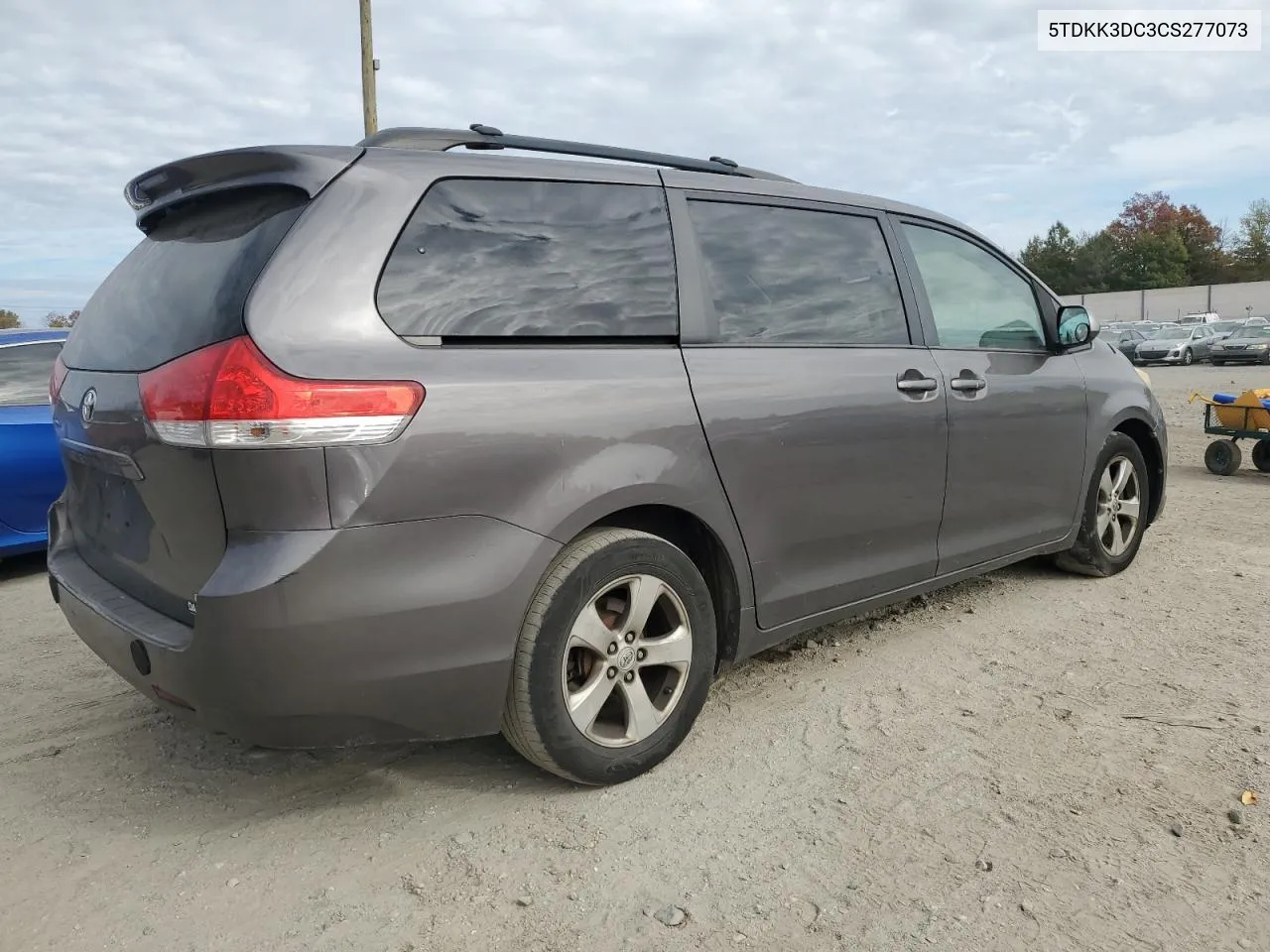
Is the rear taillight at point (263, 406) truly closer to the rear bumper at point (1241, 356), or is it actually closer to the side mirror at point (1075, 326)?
the side mirror at point (1075, 326)

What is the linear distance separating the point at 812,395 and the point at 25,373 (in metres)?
4.97

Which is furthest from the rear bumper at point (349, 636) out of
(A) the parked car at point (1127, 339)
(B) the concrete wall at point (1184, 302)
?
(B) the concrete wall at point (1184, 302)

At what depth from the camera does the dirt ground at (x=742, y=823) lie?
2.16 m

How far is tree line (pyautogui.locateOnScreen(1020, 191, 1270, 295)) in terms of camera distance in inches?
2822

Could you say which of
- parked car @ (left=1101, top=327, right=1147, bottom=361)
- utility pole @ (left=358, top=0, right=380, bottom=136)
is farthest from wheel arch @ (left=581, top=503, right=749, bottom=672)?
parked car @ (left=1101, top=327, right=1147, bottom=361)

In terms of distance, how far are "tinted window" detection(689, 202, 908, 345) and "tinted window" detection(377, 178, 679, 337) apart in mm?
226

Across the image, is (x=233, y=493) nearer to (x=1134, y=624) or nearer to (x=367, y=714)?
(x=367, y=714)

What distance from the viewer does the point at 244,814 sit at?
2680 millimetres

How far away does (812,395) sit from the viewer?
3.18 m

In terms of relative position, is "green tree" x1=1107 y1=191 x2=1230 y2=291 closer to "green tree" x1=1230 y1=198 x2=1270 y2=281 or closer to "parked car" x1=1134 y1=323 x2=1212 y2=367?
"green tree" x1=1230 y1=198 x2=1270 y2=281

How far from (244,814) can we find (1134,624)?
3.56 meters

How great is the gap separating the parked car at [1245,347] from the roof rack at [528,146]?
3019 centimetres

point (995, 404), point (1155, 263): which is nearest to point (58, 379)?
point (995, 404)

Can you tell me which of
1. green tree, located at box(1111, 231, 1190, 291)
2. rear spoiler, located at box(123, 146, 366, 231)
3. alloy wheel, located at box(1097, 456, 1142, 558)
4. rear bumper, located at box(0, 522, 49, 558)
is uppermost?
green tree, located at box(1111, 231, 1190, 291)
